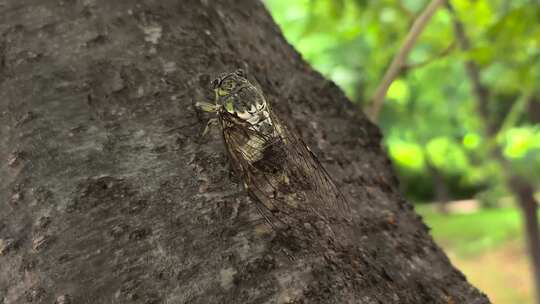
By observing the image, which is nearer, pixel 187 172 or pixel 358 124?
pixel 187 172

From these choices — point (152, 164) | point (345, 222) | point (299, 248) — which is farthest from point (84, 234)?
point (345, 222)

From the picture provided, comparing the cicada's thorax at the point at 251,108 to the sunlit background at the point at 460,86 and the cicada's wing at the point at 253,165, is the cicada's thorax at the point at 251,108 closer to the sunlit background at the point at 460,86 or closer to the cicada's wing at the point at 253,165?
the cicada's wing at the point at 253,165

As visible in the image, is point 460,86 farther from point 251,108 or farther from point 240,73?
point 240,73

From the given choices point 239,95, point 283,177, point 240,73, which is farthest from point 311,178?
point 239,95

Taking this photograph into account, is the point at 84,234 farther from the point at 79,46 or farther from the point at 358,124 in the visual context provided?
the point at 358,124

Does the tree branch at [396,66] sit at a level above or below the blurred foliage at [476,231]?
below

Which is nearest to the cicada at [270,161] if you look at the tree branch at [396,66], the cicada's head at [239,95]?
the cicada's head at [239,95]

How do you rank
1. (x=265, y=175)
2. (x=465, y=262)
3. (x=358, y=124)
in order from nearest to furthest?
(x=265, y=175) → (x=358, y=124) → (x=465, y=262)
